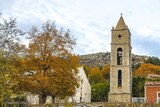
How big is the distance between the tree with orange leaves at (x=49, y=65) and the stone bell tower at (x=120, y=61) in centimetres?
1882

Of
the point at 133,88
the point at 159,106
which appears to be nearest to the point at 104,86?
the point at 133,88

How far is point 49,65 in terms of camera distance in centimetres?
4488

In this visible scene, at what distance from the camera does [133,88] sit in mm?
69812

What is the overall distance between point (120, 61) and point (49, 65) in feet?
77.0

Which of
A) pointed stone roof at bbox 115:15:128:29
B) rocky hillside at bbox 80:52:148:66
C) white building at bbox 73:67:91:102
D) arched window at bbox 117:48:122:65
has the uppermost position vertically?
rocky hillside at bbox 80:52:148:66

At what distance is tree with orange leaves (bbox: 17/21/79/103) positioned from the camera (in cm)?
4366

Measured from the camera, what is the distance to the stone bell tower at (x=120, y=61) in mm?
64000

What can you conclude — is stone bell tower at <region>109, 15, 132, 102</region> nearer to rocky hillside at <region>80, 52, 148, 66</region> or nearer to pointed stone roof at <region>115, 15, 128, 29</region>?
pointed stone roof at <region>115, 15, 128, 29</region>

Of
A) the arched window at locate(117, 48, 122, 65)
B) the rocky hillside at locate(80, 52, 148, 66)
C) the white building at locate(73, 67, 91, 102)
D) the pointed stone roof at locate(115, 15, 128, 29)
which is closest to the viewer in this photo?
the arched window at locate(117, 48, 122, 65)

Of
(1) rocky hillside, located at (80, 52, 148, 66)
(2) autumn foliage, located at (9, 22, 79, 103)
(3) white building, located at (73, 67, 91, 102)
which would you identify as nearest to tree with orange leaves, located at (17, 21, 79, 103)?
(2) autumn foliage, located at (9, 22, 79, 103)

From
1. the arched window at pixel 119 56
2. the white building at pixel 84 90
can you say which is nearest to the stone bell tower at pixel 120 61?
the arched window at pixel 119 56

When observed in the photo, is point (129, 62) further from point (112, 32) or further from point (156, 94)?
point (156, 94)

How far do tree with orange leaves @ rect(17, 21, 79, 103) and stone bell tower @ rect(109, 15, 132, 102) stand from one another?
18.8 metres

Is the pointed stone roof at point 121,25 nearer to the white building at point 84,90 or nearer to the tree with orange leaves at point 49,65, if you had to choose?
the white building at point 84,90
